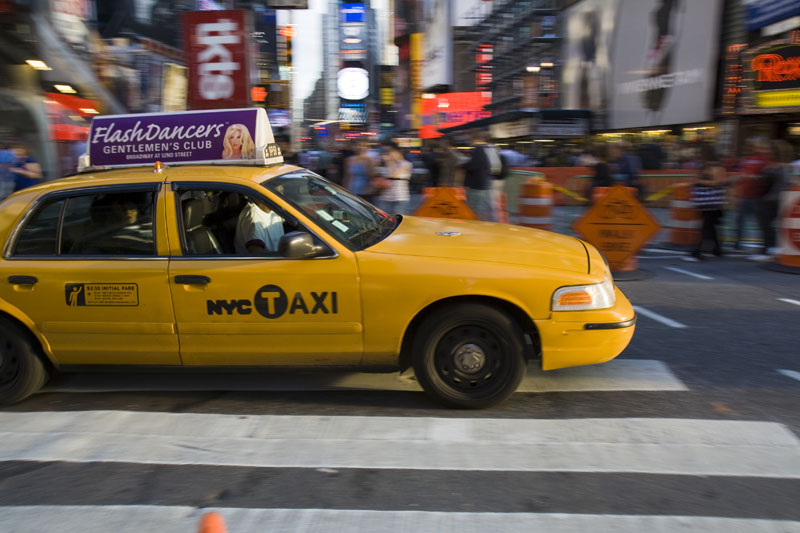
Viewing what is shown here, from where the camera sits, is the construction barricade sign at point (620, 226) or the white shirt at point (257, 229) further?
the construction barricade sign at point (620, 226)

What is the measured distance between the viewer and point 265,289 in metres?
4.06

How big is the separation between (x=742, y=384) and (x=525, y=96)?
149 ft

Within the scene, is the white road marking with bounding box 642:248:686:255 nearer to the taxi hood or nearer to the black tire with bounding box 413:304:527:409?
the taxi hood

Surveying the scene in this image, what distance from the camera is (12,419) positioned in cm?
425

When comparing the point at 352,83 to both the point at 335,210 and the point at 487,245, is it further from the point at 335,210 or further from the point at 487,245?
the point at 487,245

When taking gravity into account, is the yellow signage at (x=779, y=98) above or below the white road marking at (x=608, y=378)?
above

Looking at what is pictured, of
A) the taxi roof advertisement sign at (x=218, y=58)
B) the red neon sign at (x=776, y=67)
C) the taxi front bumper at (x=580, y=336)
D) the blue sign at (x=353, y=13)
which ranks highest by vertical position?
the blue sign at (x=353, y=13)

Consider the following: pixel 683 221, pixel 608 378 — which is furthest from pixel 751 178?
pixel 608 378

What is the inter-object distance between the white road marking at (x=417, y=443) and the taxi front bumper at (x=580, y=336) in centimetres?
40

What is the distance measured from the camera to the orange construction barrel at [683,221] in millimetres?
10617

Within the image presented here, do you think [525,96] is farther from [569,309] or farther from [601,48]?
[569,309]

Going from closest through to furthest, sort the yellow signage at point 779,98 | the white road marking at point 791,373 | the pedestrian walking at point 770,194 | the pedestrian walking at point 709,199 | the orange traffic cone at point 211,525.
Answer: the orange traffic cone at point 211,525 → the white road marking at point 791,373 → the pedestrian walking at point 709,199 → the pedestrian walking at point 770,194 → the yellow signage at point 779,98

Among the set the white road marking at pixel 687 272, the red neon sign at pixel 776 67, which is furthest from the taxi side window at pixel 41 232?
the red neon sign at pixel 776 67

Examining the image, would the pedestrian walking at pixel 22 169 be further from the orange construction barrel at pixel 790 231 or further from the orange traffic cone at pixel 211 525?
the orange construction barrel at pixel 790 231
